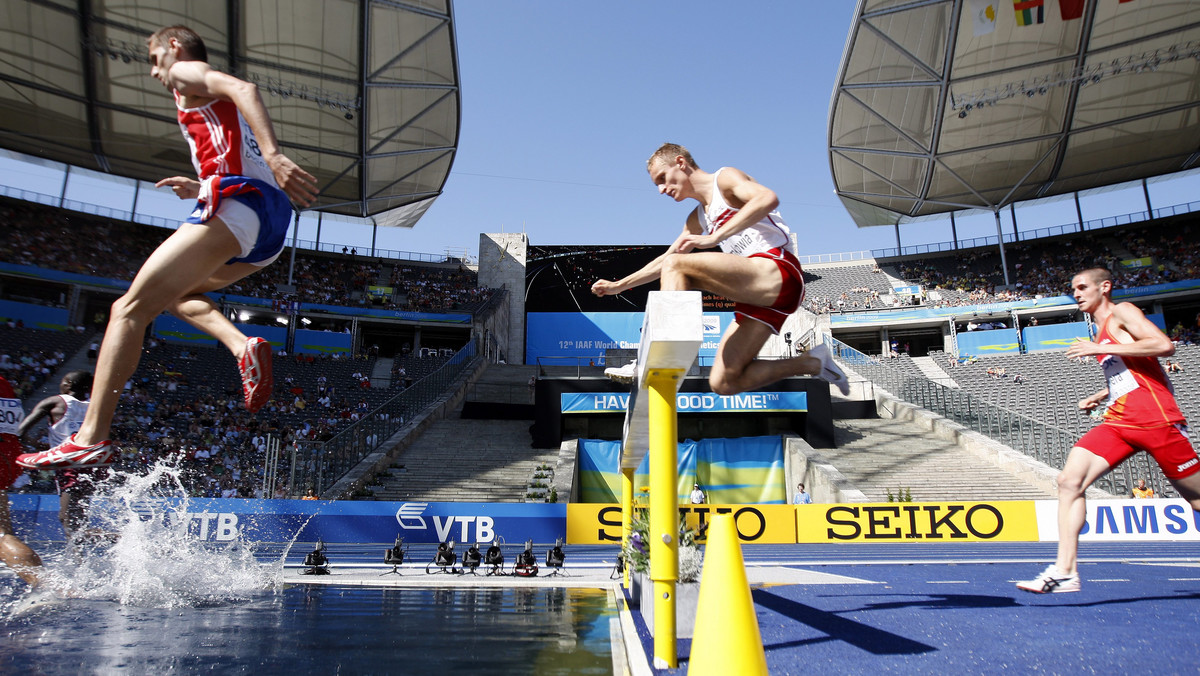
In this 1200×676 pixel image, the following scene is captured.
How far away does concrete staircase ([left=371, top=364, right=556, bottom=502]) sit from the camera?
16938mm

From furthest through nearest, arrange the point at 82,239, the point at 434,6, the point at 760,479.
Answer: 1. the point at 82,239
2. the point at 434,6
3. the point at 760,479

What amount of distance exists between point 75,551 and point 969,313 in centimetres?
3526

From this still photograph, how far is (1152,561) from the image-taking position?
7762 millimetres

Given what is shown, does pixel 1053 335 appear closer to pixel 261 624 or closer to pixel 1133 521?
pixel 1133 521

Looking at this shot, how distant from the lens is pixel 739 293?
149 inches

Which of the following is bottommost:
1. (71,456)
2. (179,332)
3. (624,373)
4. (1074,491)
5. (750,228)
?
(1074,491)

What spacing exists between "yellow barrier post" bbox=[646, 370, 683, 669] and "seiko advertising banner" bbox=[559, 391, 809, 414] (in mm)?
16912

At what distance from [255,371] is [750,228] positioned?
2.83 m

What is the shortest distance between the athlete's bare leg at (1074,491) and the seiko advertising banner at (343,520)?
10.2 meters

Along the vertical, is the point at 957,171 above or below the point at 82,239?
above

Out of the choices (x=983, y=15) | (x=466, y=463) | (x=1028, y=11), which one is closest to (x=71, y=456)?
(x=466, y=463)

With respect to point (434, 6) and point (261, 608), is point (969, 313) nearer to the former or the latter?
point (434, 6)

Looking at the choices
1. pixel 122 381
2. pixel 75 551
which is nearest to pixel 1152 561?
pixel 122 381

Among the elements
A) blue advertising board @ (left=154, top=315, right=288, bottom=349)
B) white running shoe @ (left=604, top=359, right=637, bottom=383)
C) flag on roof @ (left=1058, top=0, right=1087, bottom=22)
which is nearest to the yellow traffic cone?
white running shoe @ (left=604, top=359, right=637, bottom=383)
